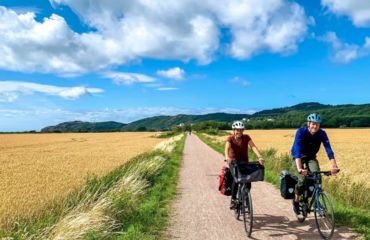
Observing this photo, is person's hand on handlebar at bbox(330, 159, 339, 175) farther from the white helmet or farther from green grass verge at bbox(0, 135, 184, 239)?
green grass verge at bbox(0, 135, 184, 239)

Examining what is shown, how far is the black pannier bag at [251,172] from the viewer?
8.05 metres

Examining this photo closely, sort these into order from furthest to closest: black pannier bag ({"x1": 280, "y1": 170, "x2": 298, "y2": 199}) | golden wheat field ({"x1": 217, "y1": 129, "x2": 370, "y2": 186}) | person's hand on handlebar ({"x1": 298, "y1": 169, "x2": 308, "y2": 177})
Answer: golden wheat field ({"x1": 217, "y1": 129, "x2": 370, "y2": 186})
black pannier bag ({"x1": 280, "y1": 170, "x2": 298, "y2": 199})
person's hand on handlebar ({"x1": 298, "y1": 169, "x2": 308, "y2": 177})

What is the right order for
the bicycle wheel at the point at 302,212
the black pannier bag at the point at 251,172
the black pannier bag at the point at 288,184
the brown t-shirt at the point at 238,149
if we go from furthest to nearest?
the brown t-shirt at the point at 238,149
the black pannier bag at the point at 288,184
the bicycle wheel at the point at 302,212
the black pannier bag at the point at 251,172

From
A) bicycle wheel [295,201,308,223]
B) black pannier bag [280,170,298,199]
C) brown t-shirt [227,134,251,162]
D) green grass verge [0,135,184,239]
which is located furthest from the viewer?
brown t-shirt [227,134,251,162]

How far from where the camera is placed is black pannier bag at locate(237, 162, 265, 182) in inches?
317

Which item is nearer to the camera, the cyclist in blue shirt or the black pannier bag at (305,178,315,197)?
the cyclist in blue shirt

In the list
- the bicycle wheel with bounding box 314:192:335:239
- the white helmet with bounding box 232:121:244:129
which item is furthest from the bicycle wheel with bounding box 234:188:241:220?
the bicycle wheel with bounding box 314:192:335:239

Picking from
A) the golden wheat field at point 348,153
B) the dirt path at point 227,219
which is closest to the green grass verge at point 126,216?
the dirt path at point 227,219

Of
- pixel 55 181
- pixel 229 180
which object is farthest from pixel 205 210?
pixel 55 181

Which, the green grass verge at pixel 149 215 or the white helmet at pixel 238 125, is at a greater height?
the white helmet at pixel 238 125

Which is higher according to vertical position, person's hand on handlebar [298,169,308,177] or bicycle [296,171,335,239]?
person's hand on handlebar [298,169,308,177]

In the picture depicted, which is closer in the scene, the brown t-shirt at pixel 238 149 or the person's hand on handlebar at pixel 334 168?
the person's hand on handlebar at pixel 334 168

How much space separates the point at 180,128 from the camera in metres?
175

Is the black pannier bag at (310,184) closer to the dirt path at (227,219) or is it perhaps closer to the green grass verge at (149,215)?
the dirt path at (227,219)
